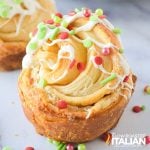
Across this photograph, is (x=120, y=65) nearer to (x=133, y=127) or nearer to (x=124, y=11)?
(x=133, y=127)

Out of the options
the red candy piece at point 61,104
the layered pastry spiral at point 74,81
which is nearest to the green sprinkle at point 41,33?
the layered pastry spiral at point 74,81

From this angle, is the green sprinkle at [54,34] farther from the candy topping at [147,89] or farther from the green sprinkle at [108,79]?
the candy topping at [147,89]

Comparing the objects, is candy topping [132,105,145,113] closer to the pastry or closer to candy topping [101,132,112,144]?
candy topping [101,132,112,144]

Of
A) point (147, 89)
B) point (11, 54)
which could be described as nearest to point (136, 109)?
point (147, 89)

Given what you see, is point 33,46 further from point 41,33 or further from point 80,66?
point 80,66

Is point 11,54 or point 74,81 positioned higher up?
point 74,81

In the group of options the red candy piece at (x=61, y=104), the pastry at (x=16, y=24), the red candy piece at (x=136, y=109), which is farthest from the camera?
the pastry at (x=16, y=24)
